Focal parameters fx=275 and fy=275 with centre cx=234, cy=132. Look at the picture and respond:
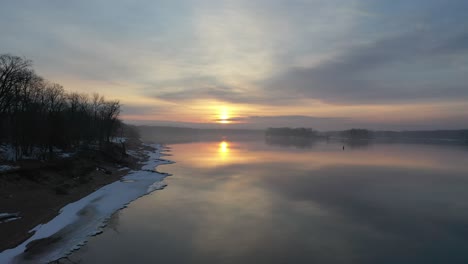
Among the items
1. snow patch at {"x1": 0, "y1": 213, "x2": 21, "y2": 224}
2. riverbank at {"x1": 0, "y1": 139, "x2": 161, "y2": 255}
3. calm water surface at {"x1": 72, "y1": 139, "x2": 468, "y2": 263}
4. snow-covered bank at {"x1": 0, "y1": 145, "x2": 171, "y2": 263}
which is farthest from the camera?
snow patch at {"x1": 0, "y1": 213, "x2": 21, "y2": 224}

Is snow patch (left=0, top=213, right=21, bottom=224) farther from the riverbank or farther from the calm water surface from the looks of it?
the calm water surface

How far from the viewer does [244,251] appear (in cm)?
1523

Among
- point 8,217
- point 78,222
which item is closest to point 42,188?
point 8,217

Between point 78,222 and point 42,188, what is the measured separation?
944 centimetres

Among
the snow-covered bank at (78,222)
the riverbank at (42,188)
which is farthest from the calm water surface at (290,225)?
the riverbank at (42,188)

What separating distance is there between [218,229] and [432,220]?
15.8m

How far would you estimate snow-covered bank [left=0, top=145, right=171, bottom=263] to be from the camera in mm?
14022

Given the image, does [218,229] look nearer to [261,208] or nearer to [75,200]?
[261,208]

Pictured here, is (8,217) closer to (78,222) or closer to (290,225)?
(78,222)

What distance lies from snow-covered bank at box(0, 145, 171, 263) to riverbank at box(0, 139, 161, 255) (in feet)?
2.31

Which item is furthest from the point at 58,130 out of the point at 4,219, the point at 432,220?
the point at 432,220

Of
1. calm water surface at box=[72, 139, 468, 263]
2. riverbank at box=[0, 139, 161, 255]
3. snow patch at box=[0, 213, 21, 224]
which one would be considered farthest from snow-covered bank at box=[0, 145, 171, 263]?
snow patch at box=[0, 213, 21, 224]

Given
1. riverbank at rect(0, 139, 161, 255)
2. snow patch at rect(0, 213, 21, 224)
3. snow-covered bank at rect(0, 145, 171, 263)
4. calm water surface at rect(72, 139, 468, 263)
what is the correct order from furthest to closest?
snow patch at rect(0, 213, 21, 224)
riverbank at rect(0, 139, 161, 255)
calm water surface at rect(72, 139, 468, 263)
snow-covered bank at rect(0, 145, 171, 263)

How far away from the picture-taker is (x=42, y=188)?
25.4 metres
